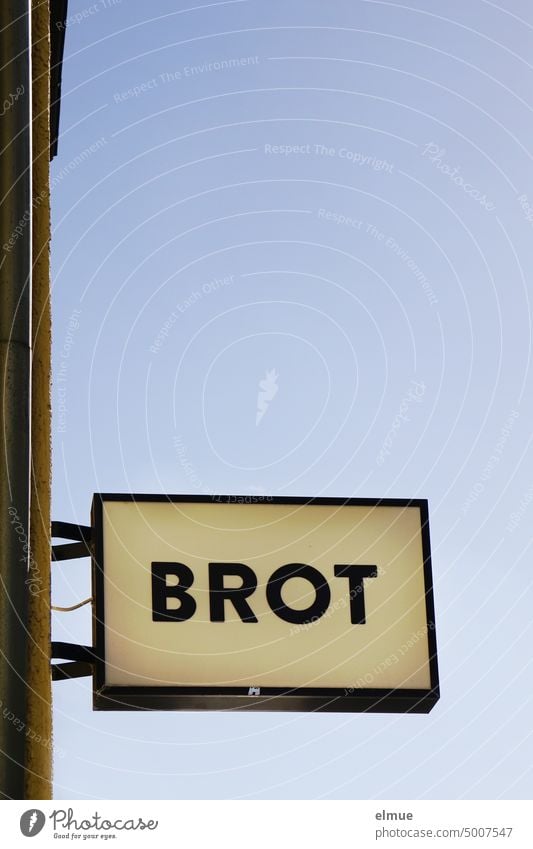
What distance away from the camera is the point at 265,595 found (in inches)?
220

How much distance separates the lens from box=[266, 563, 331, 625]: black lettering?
5.52 m

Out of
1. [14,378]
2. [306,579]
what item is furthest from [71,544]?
[14,378]

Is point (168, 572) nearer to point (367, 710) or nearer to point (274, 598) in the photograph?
point (274, 598)

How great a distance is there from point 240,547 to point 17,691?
1.84 meters

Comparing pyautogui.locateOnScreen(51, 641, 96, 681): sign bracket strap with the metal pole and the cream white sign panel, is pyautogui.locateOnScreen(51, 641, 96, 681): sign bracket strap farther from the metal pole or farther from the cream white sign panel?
the metal pole

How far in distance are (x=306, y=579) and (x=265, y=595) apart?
0.54 feet
